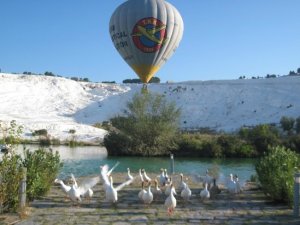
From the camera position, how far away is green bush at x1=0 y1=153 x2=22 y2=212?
11120 millimetres

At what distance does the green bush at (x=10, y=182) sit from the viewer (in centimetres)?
1112

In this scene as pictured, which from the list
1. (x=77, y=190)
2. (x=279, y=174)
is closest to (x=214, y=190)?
(x=279, y=174)

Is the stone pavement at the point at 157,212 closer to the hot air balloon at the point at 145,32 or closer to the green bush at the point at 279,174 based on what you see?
the green bush at the point at 279,174

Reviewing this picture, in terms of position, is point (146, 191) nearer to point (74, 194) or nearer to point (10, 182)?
point (74, 194)

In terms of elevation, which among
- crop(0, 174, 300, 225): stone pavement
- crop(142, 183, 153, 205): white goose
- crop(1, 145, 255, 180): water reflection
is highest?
crop(1, 145, 255, 180): water reflection

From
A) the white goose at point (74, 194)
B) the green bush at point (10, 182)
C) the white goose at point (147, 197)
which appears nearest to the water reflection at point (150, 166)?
the white goose at point (74, 194)

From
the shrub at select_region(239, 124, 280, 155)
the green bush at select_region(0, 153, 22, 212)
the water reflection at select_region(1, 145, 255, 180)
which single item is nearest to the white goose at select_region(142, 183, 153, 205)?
the green bush at select_region(0, 153, 22, 212)

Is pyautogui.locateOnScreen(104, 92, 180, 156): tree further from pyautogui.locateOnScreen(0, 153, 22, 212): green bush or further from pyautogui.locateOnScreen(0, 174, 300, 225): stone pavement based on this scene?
pyautogui.locateOnScreen(0, 153, 22, 212): green bush

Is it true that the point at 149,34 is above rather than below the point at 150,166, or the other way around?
above

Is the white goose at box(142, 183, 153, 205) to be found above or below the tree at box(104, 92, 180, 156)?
below

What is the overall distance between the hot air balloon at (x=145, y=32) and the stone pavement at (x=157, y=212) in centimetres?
1310

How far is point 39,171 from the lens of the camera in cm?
1360

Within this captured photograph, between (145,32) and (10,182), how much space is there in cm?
1599

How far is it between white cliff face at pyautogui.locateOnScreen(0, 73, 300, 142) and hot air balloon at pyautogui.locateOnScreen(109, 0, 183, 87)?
1673 inches
